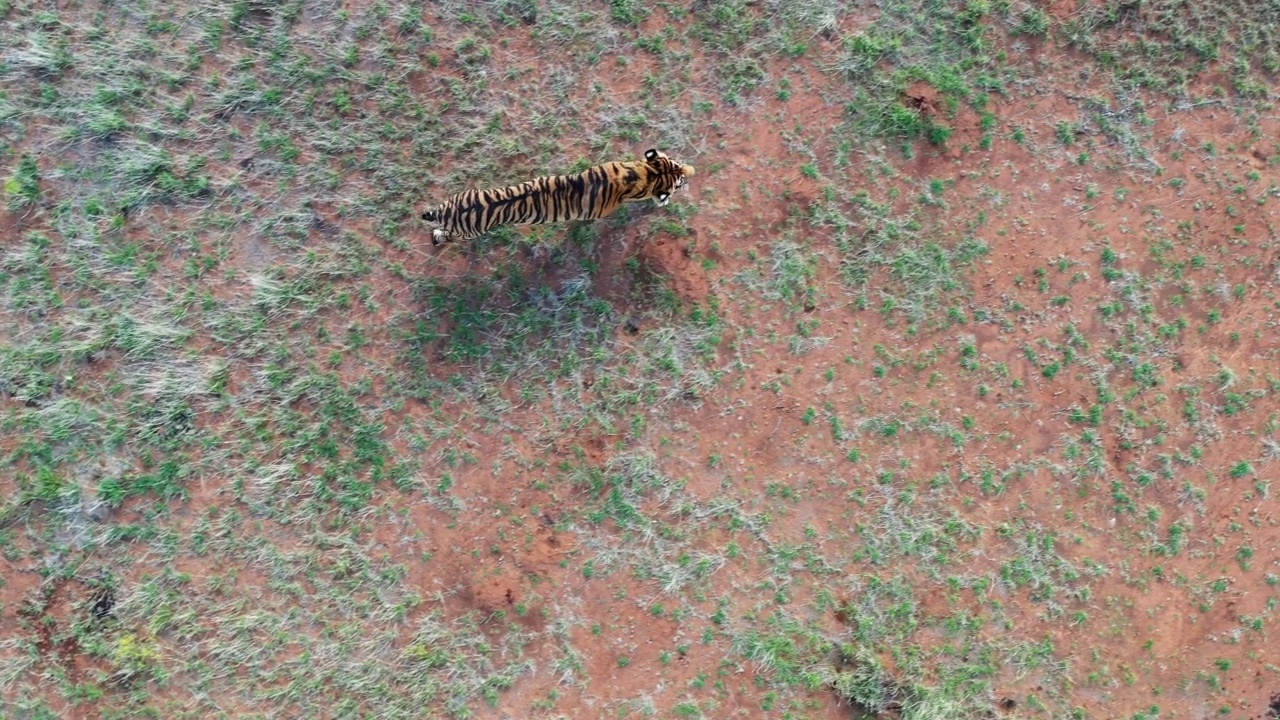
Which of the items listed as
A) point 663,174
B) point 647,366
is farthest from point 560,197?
point 647,366

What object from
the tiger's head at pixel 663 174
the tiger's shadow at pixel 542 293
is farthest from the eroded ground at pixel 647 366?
the tiger's head at pixel 663 174

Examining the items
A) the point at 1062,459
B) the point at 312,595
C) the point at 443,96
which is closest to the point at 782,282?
the point at 1062,459

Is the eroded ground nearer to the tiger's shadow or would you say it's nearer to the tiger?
the tiger's shadow

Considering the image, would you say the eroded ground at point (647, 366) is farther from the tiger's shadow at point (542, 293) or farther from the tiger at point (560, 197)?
the tiger at point (560, 197)

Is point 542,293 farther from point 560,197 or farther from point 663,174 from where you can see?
point 663,174

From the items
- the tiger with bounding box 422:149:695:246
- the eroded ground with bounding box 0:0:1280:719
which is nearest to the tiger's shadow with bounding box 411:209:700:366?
the eroded ground with bounding box 0:0:1280:719

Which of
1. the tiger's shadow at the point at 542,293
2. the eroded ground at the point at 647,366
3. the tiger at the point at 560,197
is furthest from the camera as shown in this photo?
the tiger's shadow at the point at 542,293

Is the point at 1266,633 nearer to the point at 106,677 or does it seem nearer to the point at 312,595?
the point at 312,595

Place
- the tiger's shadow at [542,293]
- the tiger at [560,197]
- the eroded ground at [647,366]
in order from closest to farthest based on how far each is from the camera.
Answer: the tiger at [560,197], the eroded ground at [647,366], the tiger's shadow at [542,293]
